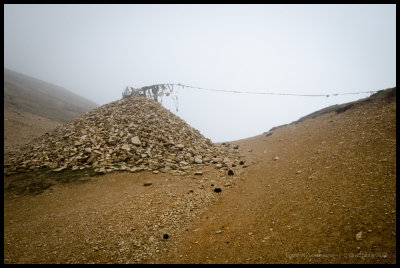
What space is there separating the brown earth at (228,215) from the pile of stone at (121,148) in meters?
1.28

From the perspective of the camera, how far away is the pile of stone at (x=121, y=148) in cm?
915

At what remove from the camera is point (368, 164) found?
5.61 meters

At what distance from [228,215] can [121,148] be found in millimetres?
7320

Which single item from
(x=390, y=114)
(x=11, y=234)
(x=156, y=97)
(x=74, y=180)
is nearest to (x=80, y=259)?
(x=11, y=234)

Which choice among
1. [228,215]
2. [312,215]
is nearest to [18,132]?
[228,215]

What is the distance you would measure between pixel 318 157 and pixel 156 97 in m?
16.1

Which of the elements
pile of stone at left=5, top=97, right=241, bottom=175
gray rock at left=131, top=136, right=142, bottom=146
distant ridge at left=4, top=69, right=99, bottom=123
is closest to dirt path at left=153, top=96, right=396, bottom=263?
pile of stone at left=5, top=97, right=241, bottom=175

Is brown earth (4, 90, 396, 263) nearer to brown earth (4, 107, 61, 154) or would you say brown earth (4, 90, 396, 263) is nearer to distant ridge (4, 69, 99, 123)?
brown earth (4, 107, 61, 154)

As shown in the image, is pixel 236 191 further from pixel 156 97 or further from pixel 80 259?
pixel 156 97

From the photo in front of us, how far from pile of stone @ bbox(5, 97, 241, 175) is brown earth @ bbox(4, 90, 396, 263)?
4.21 feet

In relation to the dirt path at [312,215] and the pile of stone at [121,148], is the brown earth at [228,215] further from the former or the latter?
the pile of stone at [121,148]

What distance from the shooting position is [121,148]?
10094 mm

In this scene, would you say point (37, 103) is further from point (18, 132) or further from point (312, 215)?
Result: point (312, 215)

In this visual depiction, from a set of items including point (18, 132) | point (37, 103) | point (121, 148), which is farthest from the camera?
point (37, 103)
